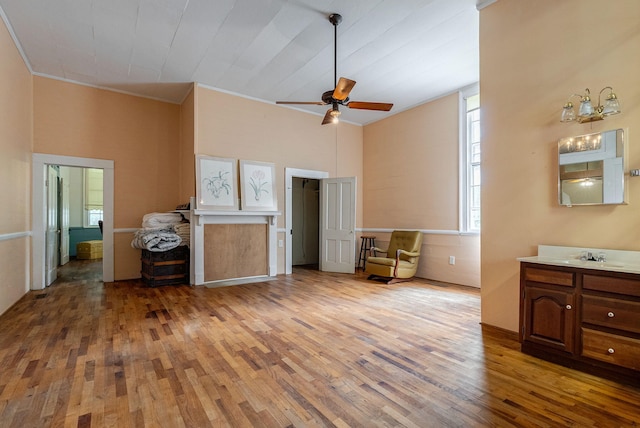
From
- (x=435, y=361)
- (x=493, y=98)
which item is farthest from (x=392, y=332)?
(x=493, y=98)

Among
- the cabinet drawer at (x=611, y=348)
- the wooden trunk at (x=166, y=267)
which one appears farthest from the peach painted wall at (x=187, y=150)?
the cabinet drawer at (x=611, y=348)

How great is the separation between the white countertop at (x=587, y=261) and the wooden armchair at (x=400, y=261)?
2759 millimetres

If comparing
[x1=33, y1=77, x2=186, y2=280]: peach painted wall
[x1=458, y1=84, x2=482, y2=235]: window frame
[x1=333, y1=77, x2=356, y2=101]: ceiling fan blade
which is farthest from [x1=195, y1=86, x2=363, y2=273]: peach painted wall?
[x1=333, y1=77, x2=356, y2=101]: ceiling fan blade

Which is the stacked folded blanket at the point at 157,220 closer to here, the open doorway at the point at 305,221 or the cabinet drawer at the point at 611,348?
the open doorway at the point at 305,221

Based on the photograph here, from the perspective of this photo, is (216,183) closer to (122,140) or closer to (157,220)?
(157,220)

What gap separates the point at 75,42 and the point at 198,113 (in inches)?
67.8

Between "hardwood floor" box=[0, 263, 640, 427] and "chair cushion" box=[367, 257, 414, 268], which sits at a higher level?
"chair cushion" box=[367, 257, 414, 268]

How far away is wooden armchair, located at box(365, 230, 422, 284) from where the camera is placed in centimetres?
542

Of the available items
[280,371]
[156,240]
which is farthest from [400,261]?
[156,240]

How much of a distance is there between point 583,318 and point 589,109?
1.60 m

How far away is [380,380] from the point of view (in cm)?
213

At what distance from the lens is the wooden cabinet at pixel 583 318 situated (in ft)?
6.73

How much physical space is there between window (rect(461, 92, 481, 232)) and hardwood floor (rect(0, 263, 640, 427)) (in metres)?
1.83

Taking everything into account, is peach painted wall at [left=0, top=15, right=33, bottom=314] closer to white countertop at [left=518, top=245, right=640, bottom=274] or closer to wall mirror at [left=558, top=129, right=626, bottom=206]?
white countertop at [left=518, top=245, right=640, bottom=274]
